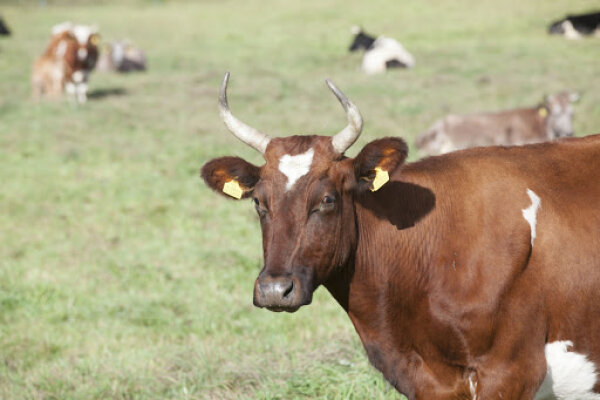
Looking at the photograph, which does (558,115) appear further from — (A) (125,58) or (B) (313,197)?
(A) (125,58)

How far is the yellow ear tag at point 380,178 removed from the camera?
14.7 ft

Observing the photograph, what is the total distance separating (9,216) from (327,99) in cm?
1066

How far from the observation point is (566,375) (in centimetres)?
452

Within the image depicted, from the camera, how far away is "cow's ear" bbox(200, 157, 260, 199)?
4785 mm

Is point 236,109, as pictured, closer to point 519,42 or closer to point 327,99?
point 327,99

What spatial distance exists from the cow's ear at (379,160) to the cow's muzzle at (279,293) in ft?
2.74

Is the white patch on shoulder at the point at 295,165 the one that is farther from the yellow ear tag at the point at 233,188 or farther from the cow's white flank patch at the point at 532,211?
the cow's white flank patch at the point at 532,211

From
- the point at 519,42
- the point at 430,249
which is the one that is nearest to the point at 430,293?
the point at 430,249

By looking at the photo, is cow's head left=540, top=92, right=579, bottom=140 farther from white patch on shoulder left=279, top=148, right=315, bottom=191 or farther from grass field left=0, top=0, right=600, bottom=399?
white patch on shoulder left=279, top=148, right=315, bottom=191

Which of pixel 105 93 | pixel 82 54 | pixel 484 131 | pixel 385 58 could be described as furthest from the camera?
pixel 385 58

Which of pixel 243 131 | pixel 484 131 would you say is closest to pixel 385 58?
pixel 484 131

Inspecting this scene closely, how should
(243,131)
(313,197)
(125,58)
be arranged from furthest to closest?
(125,58)
(243,131)
(313,197)

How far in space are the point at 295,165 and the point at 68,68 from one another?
18.7 m

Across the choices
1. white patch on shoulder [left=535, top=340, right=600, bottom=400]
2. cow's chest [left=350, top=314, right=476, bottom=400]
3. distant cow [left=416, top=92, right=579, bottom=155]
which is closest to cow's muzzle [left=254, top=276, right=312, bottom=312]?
cow's chest [left=350, top=314, right=476, bottom=400]
